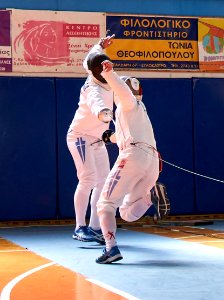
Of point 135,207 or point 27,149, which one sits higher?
point 27,149

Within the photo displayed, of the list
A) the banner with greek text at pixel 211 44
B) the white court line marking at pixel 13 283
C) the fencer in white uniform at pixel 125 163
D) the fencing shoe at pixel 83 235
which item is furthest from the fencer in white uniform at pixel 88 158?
the banner with greek text at pixel 211 44

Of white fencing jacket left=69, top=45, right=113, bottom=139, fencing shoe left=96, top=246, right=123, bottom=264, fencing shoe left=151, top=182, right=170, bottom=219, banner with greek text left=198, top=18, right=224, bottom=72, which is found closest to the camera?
fencing shoe left=96, top=246, right=123, bottom=264

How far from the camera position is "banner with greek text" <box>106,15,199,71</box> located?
1126 centimetres

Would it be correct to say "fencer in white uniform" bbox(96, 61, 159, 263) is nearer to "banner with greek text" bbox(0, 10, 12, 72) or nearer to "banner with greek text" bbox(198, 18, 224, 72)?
"banner with greek text" bbox(0, 10, 12, 72)

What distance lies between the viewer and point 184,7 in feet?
38.3

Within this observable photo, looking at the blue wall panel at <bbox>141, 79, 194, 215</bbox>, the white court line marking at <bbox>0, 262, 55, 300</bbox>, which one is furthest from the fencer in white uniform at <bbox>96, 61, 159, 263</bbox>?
the blue wall panel at <bbox>141, 79, 194, 215</bbox>

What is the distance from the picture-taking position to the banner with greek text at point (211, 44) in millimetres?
11625

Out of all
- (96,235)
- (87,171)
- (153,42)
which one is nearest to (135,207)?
(96,235)

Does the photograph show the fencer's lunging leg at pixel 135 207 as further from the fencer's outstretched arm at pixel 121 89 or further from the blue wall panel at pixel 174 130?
the blue wall panel at pixel 174 130

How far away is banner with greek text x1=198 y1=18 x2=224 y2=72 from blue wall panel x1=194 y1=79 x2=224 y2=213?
37 cm

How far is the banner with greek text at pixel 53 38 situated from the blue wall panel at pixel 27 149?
0.39m

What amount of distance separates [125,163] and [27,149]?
5.03 meters

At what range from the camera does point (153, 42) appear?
1143 centimetres

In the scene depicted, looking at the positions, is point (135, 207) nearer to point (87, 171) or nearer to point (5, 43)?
point (87, 171)
